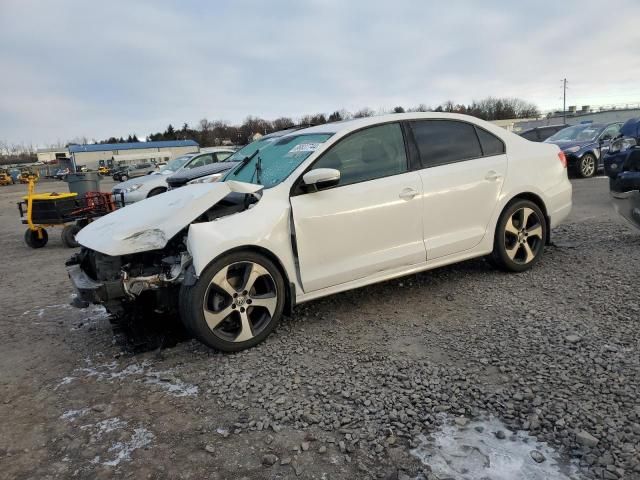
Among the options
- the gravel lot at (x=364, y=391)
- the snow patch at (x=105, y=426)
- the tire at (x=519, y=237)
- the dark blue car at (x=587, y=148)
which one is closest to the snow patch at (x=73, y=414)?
the gravel lot at (x=364, y=391)

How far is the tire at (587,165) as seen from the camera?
1331 cm

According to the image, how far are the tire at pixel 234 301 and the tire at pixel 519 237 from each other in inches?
92.0

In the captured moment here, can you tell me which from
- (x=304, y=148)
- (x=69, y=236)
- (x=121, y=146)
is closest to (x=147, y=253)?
(x=304, y=148)

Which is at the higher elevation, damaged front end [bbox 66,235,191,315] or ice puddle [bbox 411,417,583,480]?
damaged front end [bbox 66,235,191,315]

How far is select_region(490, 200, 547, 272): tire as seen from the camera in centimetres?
478

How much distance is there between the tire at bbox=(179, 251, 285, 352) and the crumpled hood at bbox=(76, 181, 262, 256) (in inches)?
17.9

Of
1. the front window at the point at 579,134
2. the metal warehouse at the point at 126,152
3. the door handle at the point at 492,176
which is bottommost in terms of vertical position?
the door handle at the point at 492,176

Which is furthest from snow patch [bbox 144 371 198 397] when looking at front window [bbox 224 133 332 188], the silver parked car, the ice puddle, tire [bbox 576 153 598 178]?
tire [bbox 576 153 598 178]

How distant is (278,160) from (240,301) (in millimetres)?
1459

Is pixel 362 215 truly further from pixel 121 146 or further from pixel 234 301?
pixel 121 146

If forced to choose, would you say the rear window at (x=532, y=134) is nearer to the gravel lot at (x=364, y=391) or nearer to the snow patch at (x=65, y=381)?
the gravel lot at (x=364, y=391)

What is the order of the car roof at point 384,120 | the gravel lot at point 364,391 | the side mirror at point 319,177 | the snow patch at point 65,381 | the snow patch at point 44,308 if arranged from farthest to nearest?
the snow patch at point 44,308, the car roof at point 384,120, the side mirror at point 319,177, the snow patch at point 65,381, the gravel lot at point 364,391

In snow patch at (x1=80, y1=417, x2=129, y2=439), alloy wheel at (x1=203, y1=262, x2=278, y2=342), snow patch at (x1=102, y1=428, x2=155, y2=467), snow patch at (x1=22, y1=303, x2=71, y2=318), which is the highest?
alloy wheel at (x1=203, y1=262, x2=278, y2=342)

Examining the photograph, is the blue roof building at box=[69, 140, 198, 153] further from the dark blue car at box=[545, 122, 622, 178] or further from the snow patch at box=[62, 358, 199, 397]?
the snow patch at box=[62, 358, 199, 397]
